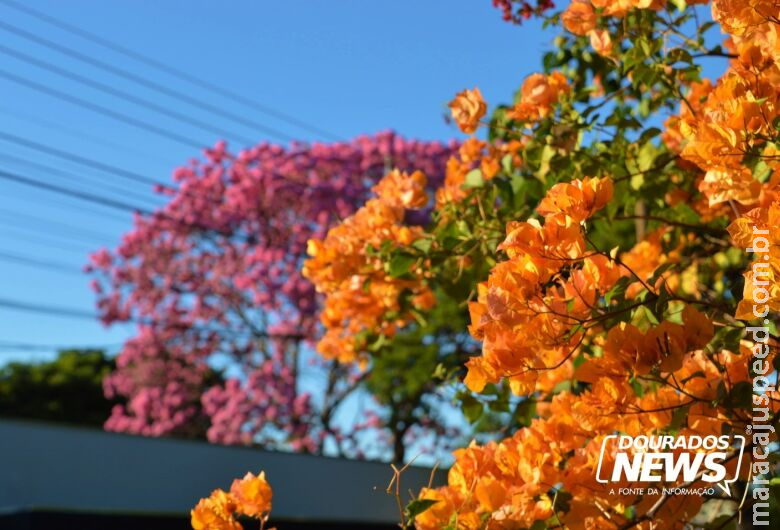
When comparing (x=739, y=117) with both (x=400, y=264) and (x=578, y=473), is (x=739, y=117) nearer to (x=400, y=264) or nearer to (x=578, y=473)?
(x=578, y=473)

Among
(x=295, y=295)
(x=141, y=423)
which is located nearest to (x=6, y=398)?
(x=141, y=423)

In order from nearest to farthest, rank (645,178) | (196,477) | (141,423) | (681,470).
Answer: (681,470) < (645,178) < (196,477) < (141,423)

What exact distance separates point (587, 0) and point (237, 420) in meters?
9.45

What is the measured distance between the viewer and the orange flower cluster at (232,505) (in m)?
1.58

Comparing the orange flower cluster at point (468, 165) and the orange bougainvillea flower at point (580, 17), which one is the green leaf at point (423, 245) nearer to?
the orange flower cluster at point (468, 165)

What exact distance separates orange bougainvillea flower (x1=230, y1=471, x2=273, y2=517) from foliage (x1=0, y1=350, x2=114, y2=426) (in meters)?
16.5

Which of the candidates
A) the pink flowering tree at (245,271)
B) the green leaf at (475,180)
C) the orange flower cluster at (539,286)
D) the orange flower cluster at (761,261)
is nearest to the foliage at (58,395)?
the pink flowering tree at (245,271)

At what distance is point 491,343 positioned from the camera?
4.25 ft

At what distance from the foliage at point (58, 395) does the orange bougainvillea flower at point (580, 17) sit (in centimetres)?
1653

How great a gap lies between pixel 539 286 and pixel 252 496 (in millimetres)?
687

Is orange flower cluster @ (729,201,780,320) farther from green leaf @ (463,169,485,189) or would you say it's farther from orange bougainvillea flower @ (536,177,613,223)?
green leaf @ (463,169,485,189)

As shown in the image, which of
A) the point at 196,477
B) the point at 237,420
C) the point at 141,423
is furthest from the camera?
the point at 141,423

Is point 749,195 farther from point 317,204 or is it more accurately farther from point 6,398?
point 6,398

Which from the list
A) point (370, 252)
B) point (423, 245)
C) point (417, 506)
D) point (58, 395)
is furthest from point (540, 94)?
point (58, 395)
